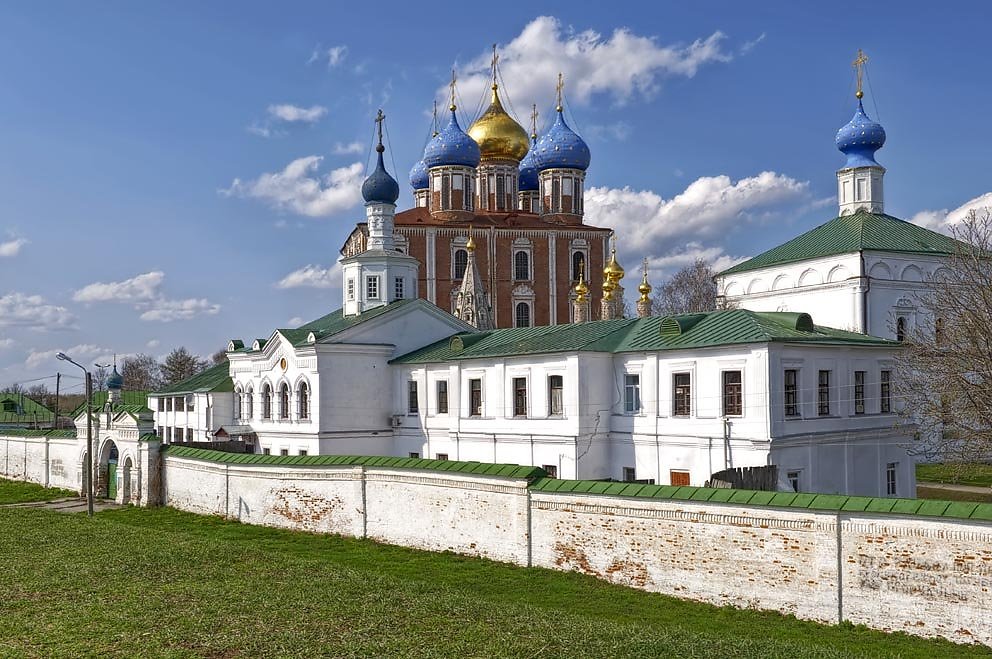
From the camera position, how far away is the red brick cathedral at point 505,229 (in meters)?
50.8

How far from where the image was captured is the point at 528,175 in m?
57.9

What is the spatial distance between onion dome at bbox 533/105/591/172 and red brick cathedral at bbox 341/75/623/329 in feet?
0.18

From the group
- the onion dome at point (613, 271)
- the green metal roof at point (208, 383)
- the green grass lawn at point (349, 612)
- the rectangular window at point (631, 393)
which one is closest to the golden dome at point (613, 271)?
the onion dome at point (613, 271)

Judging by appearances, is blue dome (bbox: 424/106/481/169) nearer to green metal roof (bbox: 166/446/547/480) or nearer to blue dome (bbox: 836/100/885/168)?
blue dome (bbox: 836/100/885/168)

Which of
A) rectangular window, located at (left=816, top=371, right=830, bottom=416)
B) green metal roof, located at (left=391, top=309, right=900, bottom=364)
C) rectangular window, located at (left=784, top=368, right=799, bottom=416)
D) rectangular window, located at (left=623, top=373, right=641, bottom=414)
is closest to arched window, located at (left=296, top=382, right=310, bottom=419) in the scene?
green metal roof, located at (left=391, top=309, right=900, bottom=364)

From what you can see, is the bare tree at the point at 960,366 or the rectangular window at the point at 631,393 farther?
the rectangular window at the point at 631,393

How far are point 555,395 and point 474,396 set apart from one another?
367 cm

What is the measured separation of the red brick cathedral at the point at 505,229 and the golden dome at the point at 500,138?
57 millimetres

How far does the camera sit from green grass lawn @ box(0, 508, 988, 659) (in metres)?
11.4

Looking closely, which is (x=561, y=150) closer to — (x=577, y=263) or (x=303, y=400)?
(x=577, y=263)

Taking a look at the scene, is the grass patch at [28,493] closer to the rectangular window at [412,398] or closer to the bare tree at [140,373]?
the rectangular window at [412,398]

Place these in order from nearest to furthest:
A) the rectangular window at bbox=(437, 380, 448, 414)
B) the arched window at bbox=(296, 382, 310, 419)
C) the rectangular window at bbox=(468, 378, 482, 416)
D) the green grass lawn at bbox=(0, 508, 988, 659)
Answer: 1. the green grass lawn at bbox=(0, 508, 988, 659)
2. the rectangular window at bbox=(468, 378, 482, 416)
3. the rectangular window at bbox=(437, 380, 448, 414)
4. the arched window at bbox=(296, 382, 310, 419)

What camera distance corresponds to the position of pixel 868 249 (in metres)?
32.5

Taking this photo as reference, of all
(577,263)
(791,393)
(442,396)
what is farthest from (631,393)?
(577,263)
